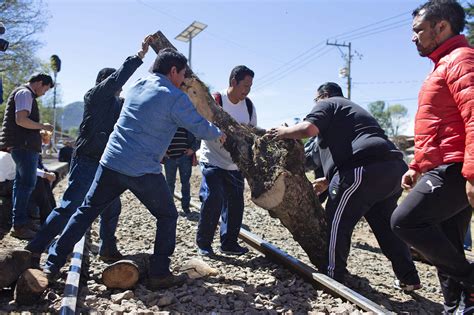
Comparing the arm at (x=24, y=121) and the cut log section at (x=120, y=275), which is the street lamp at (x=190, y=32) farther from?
the cut log section at (x=120, y=275)

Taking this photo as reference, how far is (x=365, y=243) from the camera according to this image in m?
7.60

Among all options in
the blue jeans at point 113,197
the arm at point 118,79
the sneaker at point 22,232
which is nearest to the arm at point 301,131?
the blue jeans at point 113,197

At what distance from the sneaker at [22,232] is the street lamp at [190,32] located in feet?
69.8

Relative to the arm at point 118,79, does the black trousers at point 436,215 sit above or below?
below

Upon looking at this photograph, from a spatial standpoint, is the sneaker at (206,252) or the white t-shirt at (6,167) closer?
the sneaker at (206,252)

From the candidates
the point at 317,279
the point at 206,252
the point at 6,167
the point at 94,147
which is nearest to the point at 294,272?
the point at 317,279

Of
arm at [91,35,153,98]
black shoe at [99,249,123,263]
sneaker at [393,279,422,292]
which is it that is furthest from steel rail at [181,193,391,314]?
arm at [91,35,153,98]

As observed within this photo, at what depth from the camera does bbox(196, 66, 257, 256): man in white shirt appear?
5.47m

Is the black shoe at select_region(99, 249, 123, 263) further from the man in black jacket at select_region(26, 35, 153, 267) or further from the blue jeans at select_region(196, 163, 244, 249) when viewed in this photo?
the blue jeans at select_region(196, 163, 244, 249)

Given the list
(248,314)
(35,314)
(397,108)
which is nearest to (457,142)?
(248,314)

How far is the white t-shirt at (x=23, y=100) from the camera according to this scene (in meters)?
5.58

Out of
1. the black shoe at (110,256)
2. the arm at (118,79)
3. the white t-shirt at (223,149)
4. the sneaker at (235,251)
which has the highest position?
the arm at (118,79)

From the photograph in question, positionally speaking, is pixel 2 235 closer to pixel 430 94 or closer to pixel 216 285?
pixel 216 285

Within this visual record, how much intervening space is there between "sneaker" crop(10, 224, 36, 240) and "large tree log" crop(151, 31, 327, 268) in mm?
2873
